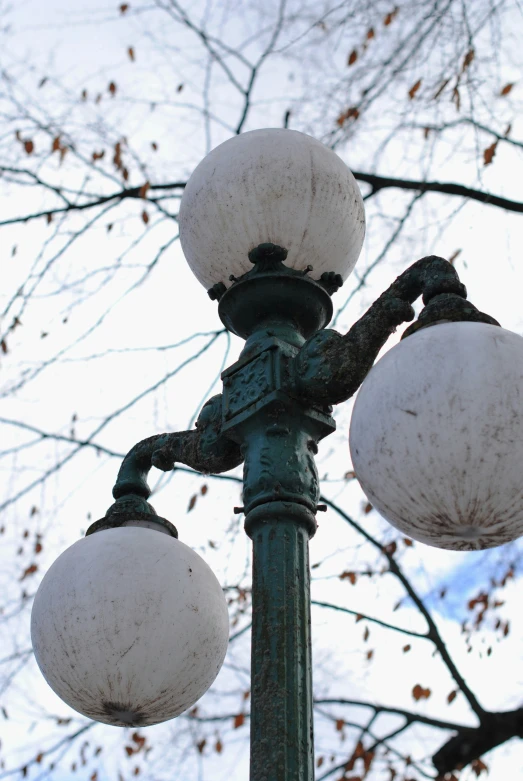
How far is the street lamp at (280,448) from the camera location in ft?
5.54

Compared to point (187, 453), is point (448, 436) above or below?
below

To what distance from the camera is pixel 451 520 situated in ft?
5.60

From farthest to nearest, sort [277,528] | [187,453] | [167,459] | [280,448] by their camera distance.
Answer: [167,459] → [187,453] → [280,448] → [277,528]

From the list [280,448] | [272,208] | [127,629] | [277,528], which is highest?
[272,208]

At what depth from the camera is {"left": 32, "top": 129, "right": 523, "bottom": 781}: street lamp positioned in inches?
66.5

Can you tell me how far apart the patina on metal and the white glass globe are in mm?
263

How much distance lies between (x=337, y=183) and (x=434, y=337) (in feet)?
3.09

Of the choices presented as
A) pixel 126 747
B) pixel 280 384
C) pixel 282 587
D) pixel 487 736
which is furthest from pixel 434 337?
pixel 126 747

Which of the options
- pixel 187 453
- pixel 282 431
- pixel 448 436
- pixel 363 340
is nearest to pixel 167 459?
pixel 187 453

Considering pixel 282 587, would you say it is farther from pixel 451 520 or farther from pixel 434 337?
pixel 434 337

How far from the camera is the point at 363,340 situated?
2113mm

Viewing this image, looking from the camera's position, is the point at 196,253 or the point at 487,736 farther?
the point at 487,736

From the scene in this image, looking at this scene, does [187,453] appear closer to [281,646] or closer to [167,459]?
[167,459]

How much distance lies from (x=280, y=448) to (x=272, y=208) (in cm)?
75
